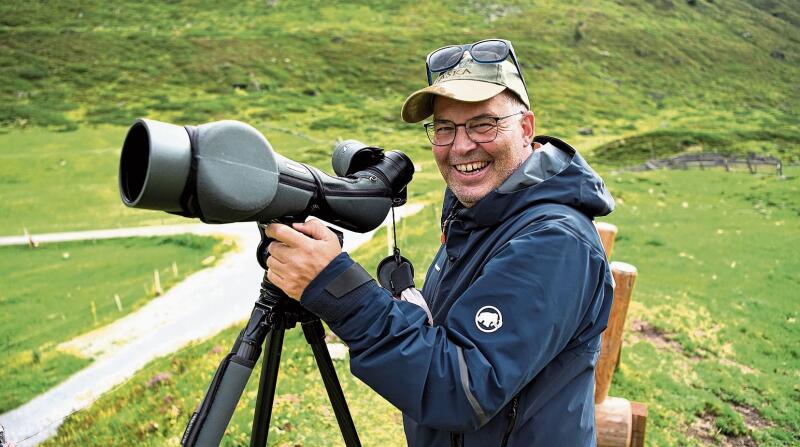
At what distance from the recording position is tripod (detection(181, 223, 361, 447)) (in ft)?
7.09

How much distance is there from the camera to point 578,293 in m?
1.97

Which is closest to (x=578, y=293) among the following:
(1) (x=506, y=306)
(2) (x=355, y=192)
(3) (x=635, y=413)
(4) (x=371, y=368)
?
(1) (x=506, y=306)

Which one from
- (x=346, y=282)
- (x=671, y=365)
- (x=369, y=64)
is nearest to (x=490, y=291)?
(x=346, y=282)

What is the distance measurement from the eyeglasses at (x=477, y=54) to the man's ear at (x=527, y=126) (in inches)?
4.3

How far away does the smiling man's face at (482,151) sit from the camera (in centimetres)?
241

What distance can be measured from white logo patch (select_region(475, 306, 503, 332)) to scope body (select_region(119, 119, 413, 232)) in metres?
0.71

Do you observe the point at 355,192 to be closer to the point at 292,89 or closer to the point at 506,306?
the point at 506,306

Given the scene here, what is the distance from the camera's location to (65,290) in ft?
52.3

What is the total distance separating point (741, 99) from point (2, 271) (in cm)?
6795

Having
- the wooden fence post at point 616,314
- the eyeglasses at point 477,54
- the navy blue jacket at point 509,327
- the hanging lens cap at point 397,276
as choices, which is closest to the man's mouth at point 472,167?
the navy blue jacket at point 509,327

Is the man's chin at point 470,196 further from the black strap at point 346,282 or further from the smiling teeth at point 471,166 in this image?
the black strap at point 346,282

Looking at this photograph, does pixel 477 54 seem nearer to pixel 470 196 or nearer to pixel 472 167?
pixel 472 167

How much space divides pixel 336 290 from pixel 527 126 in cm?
113

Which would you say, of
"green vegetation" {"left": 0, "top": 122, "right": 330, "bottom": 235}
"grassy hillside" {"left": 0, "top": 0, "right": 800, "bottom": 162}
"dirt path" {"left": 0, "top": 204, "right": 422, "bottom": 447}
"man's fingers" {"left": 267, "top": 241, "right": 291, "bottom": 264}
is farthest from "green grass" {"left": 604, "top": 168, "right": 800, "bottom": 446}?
"grassy hillside" {"left": 0, "top": 0, "right": 800, "bottom": 162}
